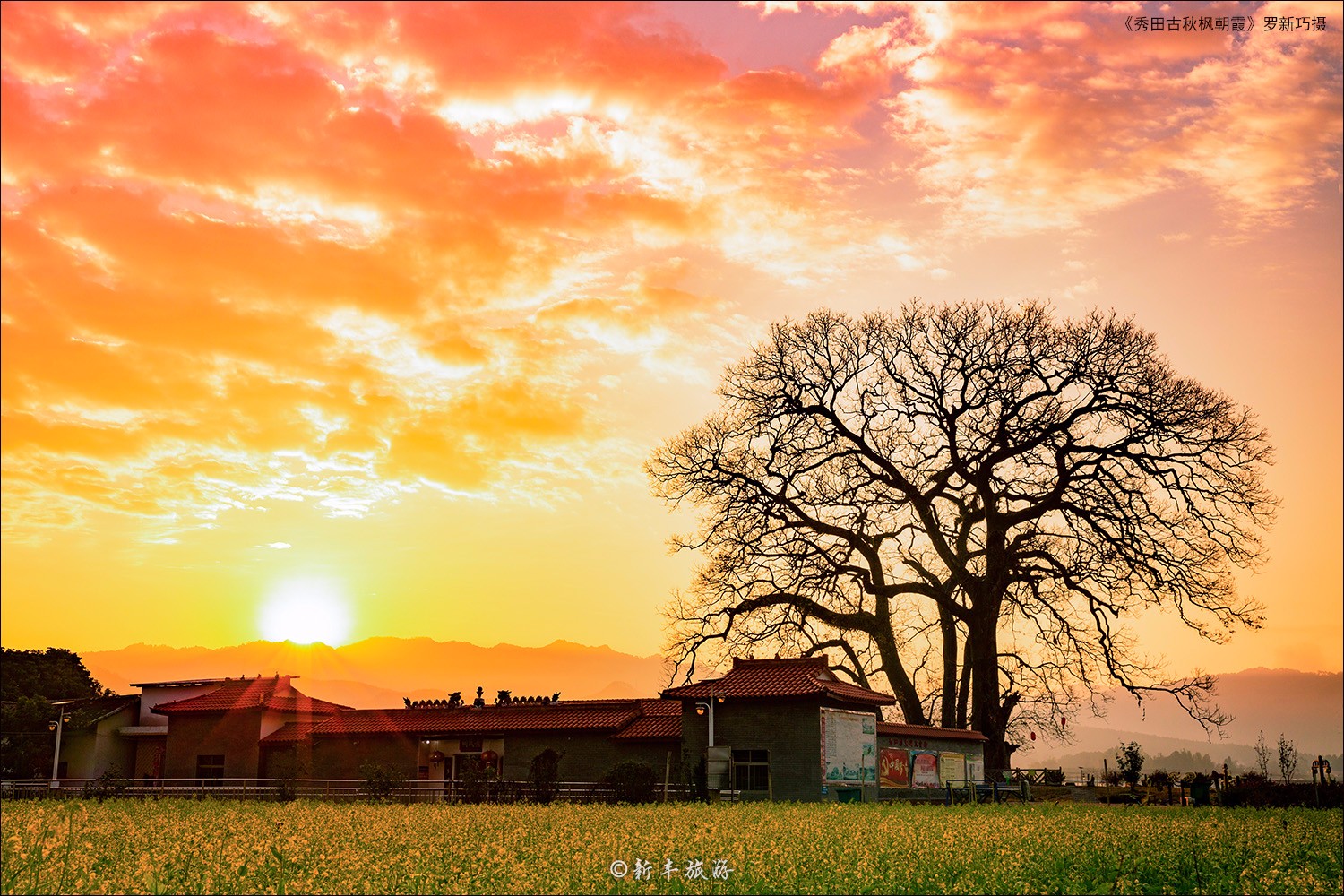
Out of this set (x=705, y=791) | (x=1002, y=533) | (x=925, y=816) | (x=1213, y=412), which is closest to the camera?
(x=925, y=816)

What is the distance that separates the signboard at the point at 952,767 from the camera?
41344mm

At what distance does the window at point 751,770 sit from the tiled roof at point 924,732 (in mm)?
5105

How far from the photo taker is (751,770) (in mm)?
35500

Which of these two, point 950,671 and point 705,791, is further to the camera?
point 950,671

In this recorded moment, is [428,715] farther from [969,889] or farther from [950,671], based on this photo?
[969,889]

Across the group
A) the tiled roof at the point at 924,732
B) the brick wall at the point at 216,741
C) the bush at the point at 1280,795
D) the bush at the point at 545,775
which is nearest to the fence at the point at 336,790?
the bush at the point at 545,775

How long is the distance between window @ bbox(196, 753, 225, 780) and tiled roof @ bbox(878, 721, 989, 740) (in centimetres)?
2832

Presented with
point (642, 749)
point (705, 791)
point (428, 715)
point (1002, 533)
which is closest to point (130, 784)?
point (428, 715)

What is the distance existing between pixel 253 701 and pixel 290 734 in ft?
8.27

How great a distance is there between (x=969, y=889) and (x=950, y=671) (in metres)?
35.2

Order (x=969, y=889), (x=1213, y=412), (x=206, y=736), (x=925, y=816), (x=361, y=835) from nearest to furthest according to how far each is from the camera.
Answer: (x=969, y=889)
(x=361, y=835)
(x=925, y=816)
(x=1213, y=412)
(x=206, y=736)

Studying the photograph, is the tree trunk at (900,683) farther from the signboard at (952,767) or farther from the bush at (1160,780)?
the bush at (1160,780)

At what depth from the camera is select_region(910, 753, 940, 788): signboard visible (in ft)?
130

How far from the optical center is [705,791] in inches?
1366
